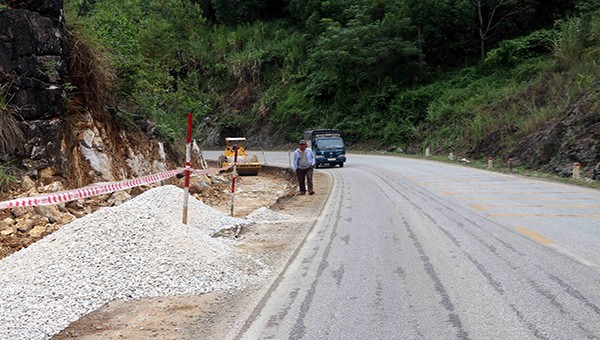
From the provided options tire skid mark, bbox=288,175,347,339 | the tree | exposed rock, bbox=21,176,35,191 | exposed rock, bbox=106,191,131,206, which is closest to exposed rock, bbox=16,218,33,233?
exposed rock, bbox=21,176,35,191

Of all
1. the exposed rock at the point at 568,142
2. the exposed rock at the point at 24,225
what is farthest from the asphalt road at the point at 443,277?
the exposed rock at the point at 568,142

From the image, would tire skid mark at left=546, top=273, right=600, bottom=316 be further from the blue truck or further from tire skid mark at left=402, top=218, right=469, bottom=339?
the blue truck

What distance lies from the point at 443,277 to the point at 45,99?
981cm

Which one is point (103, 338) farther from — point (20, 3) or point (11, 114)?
point (20, 3)

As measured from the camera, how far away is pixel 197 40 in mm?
61031

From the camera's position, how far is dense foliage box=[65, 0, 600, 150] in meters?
27.4

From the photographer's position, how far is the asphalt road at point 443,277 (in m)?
4.66

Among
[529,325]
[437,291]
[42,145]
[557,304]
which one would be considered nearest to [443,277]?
[437,291]

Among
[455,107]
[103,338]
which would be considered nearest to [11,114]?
[103,338]

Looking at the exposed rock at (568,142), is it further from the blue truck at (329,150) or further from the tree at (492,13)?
the tree at (492,13)

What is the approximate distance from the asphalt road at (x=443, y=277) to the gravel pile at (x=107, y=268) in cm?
104

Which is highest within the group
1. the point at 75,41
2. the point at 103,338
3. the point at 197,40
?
the point at 197,40

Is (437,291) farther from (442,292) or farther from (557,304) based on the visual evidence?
(557,304)

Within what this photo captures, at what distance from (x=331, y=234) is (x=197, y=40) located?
184 ft
